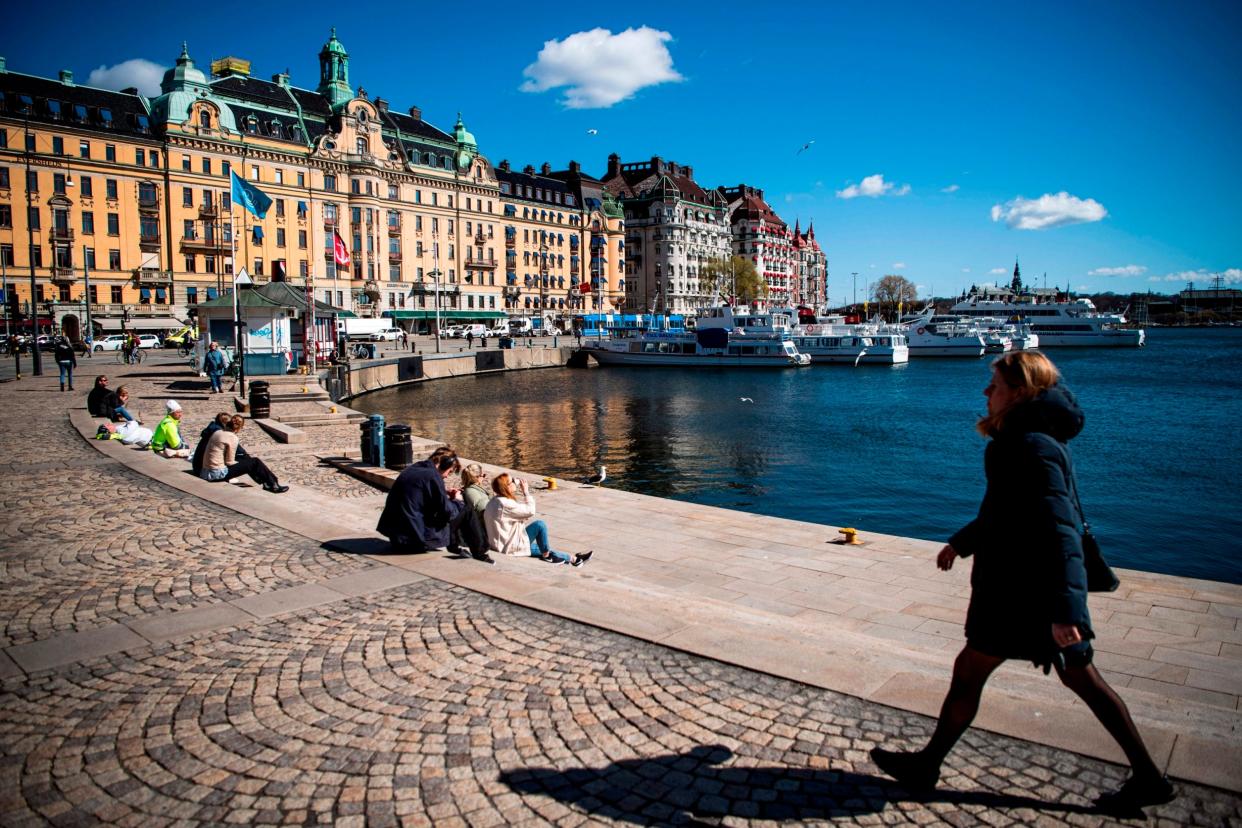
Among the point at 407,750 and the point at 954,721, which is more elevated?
the point at 954,721

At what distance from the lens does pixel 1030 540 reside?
4141 millimetres

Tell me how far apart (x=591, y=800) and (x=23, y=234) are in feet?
267

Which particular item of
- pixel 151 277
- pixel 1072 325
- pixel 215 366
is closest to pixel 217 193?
pixel 151 277

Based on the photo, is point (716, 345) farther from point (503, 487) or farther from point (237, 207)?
point (503, 487)

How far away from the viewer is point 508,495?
10.6 metres

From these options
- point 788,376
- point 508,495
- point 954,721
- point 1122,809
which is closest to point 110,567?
point 508,495

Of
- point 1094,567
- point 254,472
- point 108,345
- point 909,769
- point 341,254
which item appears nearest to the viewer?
point 1094,567

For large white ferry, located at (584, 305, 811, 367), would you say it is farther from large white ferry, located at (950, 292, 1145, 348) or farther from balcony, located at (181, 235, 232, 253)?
large white ferry, located at (950, 292, 1145, 348)

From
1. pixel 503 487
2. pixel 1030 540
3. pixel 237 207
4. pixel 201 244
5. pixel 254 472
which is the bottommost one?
pixel 254 472

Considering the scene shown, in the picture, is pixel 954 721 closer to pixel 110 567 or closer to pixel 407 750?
pixel 407 750

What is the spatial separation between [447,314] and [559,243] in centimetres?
2628

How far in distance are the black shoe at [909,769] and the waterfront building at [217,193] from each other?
60655 mm

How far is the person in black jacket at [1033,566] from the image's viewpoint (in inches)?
161

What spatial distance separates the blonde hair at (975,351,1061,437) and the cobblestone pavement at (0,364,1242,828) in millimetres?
2170
